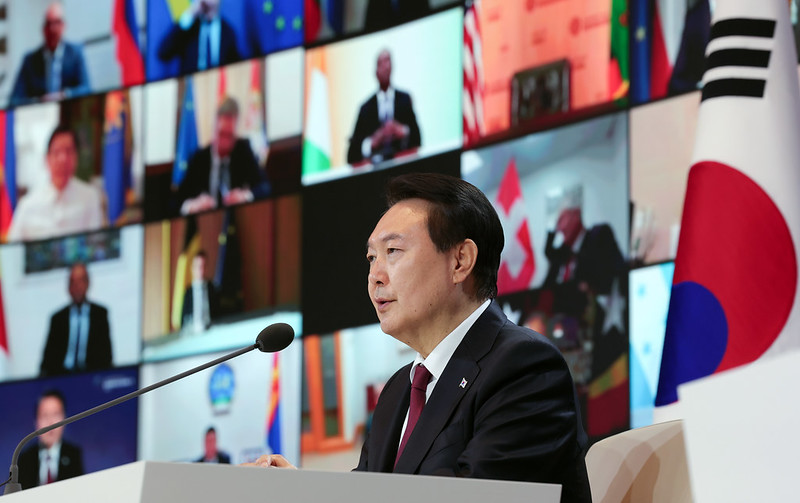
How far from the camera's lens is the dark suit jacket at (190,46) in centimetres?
505

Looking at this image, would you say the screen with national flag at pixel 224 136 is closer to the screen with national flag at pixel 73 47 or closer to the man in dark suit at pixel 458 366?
the screen with national flag at pixel 73 47

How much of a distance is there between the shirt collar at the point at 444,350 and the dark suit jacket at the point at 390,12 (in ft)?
7.36

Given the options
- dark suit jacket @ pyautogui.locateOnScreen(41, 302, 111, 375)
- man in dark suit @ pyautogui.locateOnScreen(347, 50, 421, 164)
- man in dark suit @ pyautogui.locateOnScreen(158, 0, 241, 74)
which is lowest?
dark suit jacket @ pyautogui.locateOnScreen(41, 302, 111, 375)

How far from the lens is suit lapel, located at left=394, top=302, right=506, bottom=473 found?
85.3 inches

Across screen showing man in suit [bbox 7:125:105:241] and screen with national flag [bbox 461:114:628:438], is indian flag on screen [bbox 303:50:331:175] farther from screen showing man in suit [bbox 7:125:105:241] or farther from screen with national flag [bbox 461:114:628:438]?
screen showing man in suit [bbox 7:125:105:241]

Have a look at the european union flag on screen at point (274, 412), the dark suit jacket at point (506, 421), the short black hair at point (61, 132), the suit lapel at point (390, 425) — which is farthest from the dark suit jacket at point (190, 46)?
the dark suit jacket at point (506, 421)

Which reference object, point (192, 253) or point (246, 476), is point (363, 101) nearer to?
point (192, 253)

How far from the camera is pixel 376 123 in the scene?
4469mm

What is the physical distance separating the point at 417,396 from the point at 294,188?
2.43 meters

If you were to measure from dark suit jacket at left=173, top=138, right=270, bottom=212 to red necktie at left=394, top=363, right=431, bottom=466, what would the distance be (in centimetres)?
249

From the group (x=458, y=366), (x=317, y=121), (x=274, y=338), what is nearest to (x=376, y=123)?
(x=317, y=121)

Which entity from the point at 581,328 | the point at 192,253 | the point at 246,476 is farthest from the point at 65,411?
the point at 246,476

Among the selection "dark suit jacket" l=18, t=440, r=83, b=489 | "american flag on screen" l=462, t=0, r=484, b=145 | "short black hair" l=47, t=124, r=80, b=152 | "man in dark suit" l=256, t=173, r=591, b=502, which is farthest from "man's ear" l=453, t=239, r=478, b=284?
"short black hair" l=47, t=124, r=80, b=152

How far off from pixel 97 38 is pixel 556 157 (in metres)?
2.64
